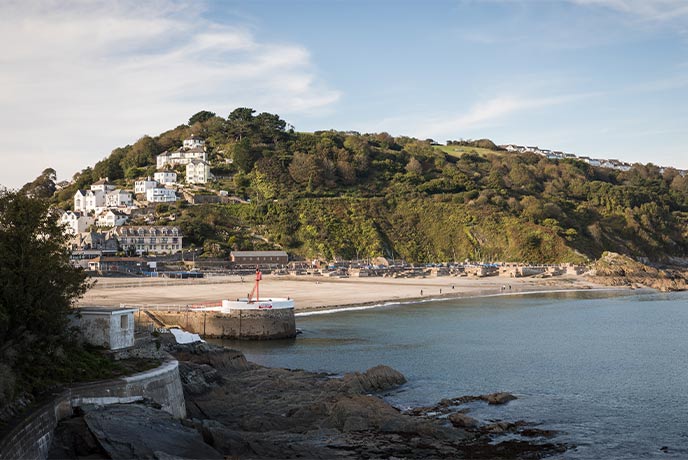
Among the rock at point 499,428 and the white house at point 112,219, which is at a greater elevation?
the white house at point 112,219

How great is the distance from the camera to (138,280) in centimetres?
6725

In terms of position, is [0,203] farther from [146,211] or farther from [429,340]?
[146,211]

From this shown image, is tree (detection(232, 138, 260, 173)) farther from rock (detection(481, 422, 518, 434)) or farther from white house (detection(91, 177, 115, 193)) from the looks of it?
rock (detection(481, 422, 518, 434))

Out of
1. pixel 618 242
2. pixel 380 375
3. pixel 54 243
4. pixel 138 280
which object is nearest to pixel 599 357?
pixel 380 375

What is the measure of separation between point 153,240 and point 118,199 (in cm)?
2056

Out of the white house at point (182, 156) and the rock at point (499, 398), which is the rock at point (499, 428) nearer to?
the rock at point (499, 398)

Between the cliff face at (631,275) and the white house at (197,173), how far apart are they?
5688 cm

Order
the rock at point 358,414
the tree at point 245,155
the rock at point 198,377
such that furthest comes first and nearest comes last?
the tree at point 245,155 < the rock at point 198,377 < the rock at point 358,414

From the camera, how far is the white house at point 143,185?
10825 centimetres

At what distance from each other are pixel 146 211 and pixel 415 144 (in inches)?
2515

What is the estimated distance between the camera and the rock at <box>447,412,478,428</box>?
74.5ft

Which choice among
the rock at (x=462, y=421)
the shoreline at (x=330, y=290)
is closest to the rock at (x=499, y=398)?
the rock at (x=462, y=421)

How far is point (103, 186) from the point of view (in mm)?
111625

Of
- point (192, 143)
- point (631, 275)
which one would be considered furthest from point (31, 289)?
point (192, 143)
